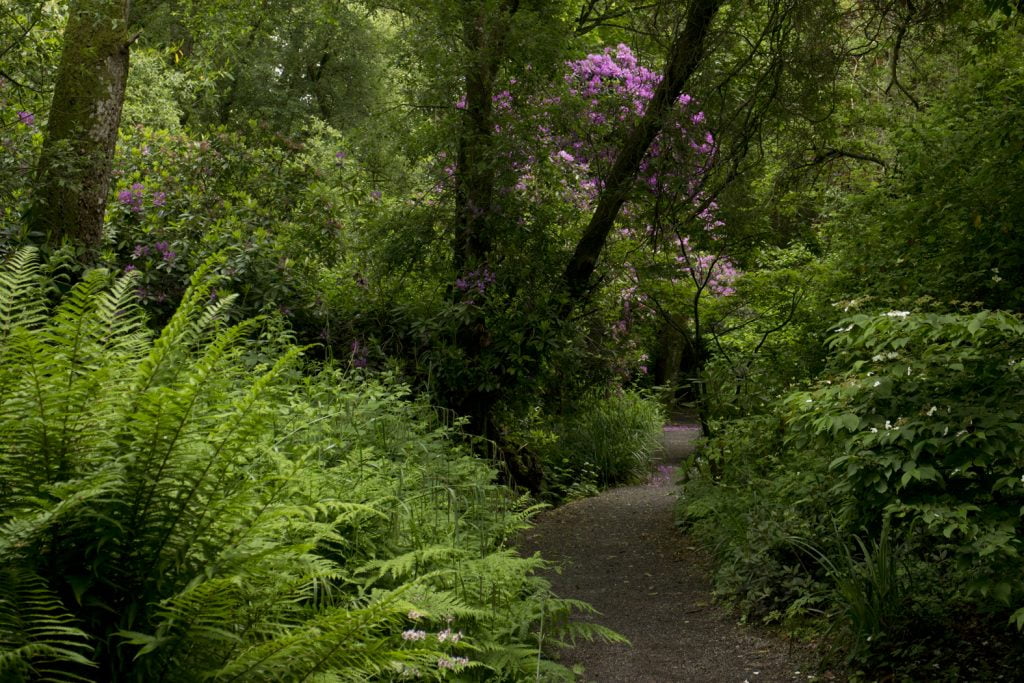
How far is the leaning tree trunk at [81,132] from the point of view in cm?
769

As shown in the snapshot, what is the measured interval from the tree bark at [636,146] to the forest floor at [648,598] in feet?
7.78

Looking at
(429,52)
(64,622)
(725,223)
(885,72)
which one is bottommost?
(64,622)

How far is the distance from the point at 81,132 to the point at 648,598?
6.16m

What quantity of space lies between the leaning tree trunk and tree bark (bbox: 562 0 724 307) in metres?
4.64

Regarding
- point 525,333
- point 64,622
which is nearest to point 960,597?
point 64,622

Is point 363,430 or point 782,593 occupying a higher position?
point 363,430

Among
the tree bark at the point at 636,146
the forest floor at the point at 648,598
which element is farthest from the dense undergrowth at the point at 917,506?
the tree bark at the point at 636,146

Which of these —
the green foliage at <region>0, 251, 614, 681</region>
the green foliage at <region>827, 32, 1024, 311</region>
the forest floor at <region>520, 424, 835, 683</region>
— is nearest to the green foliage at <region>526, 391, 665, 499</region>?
the forest floor at <region>520, 424, 835, 683</region>

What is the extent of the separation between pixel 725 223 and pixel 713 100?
149 cm

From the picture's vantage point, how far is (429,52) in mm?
8750

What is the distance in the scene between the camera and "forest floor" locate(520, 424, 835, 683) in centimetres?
490

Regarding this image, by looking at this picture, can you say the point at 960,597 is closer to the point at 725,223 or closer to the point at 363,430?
the point at 363,430

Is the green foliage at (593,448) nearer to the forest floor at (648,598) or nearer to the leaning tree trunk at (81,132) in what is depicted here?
the forest floor at (648,598)

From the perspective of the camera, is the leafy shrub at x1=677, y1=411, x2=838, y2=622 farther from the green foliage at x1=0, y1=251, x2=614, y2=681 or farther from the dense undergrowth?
the green foliage at x1=0, y1=251, x2=614, y2=681
